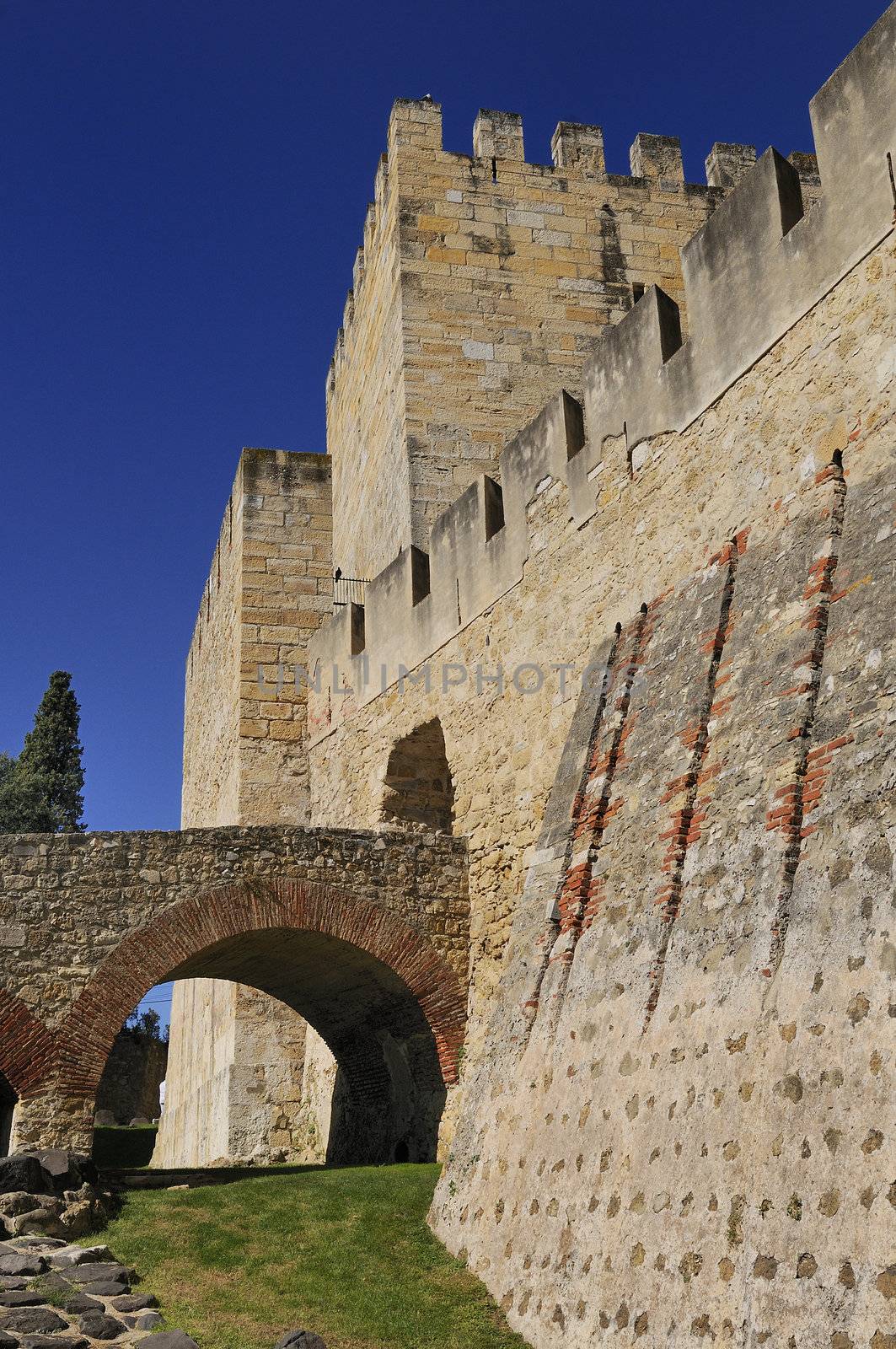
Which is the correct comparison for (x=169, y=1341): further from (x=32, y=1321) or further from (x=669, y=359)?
(x=669, y=359)

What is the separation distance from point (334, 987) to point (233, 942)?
4.37 feet

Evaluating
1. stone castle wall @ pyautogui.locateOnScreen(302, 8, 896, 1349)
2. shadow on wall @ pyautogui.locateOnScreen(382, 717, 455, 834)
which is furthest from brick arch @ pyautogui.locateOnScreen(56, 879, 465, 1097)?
shadow on wall @ pyautogui.locateOnScreen(382, 717, 455, 834)

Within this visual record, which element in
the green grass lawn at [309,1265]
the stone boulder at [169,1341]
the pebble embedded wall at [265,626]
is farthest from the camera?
the pebble embedded wall at [265,626]

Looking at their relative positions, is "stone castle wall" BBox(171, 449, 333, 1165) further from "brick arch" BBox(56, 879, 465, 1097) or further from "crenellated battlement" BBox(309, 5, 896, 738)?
"brick arch" BBox(56, 879, 465, 1097)

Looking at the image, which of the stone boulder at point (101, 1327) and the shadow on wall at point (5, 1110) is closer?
the stone boulder at point (101, 1327)

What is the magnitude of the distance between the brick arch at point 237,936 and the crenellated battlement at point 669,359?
245cm

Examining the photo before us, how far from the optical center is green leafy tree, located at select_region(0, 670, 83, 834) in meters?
25.5

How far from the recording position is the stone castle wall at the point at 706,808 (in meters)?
4.73

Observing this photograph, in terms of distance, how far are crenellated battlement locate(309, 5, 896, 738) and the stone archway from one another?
2.55 m

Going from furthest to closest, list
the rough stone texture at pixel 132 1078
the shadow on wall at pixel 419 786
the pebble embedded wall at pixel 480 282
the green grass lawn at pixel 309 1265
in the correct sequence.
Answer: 1. the rough stone texture at pixel 132 1078
2. the pebble embedded wall at pixel 480 282
3. the shadow on wall at pixel 419 786
4. the green grass lawn at pixel 309 1265

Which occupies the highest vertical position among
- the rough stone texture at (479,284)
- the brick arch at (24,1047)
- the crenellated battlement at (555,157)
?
the crenellated battlement at (555,157)

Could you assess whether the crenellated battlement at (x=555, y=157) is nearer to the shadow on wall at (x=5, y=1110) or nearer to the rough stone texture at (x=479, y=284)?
the rough stone texture at (x=479, y=284)

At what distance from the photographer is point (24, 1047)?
8273 mm

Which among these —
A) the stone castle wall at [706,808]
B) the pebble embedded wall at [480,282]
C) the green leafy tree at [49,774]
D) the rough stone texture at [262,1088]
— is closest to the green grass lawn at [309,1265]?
the stone castle wall at [706,808]
